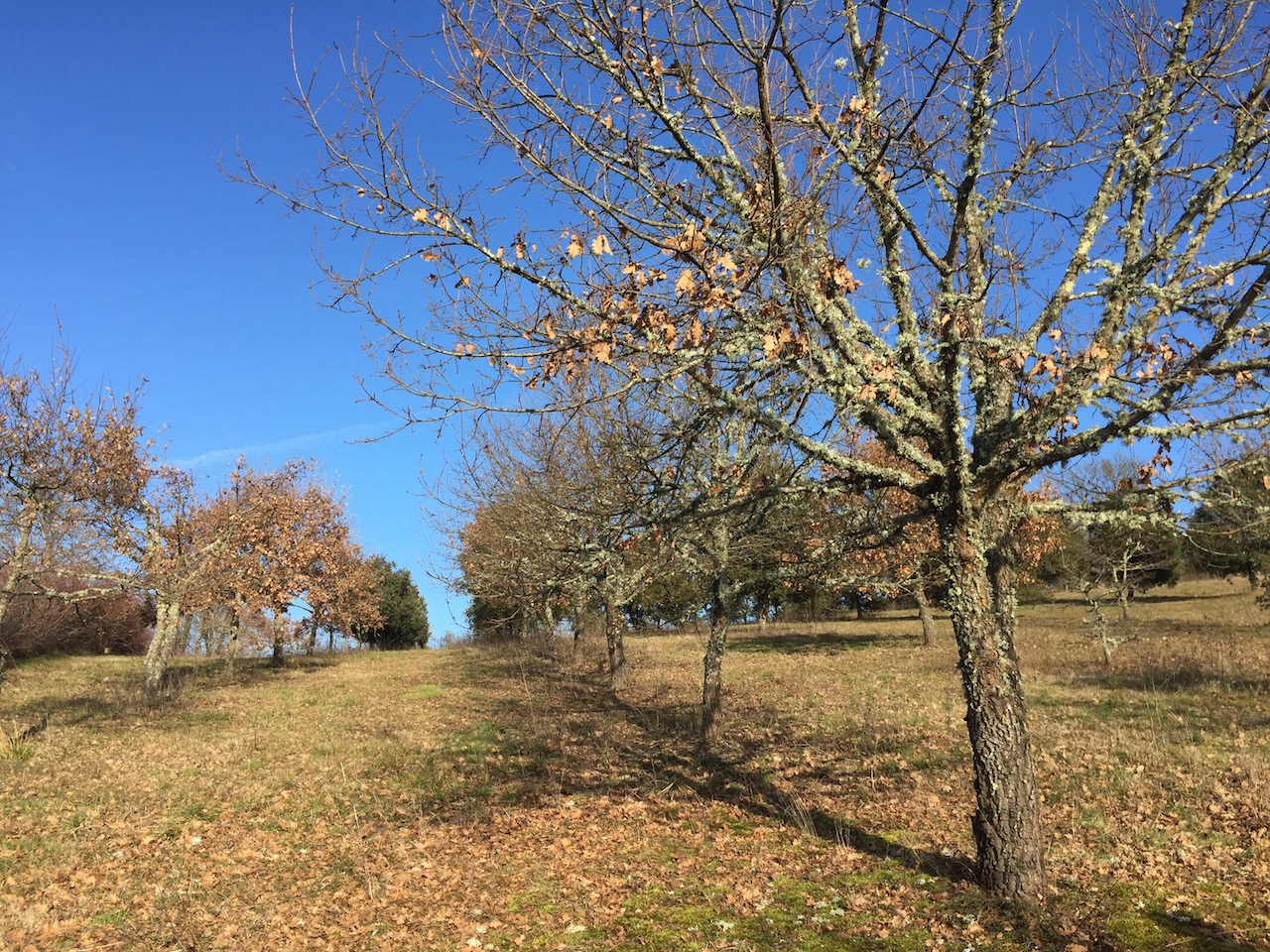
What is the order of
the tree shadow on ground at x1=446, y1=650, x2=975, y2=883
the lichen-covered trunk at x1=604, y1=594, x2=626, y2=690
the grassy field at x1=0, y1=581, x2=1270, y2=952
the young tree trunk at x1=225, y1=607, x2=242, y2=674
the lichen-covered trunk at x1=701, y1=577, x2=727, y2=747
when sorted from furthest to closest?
1. the young tree trunk at x1=225, y1=607, x2=242, y2=674
2. the lichen-covered trunk at x1=604, y1=594, x2=626, y2=690
3. the lichen-covered trunk at x1=701, y1=577, x2=727, y2=747
4. the tree shadow on ground at x1=446, y1=650, x2=975, y2=883
5. the grassy field at x1=0, y1=581, x2=1270, y2=952

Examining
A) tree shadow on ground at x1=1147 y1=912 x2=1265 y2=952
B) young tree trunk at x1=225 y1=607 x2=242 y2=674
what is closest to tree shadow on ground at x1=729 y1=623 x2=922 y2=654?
young tree trunk at x1=225 y1=607 x2=242 y2=674

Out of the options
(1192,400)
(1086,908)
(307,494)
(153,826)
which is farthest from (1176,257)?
(307,494)

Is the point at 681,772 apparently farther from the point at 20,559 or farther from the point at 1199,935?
the point at 20,559

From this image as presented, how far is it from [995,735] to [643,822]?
4606 millimetres

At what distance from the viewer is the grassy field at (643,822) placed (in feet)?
18.9

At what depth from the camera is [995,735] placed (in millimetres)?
5535

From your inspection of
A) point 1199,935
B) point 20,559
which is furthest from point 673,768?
point 20,559

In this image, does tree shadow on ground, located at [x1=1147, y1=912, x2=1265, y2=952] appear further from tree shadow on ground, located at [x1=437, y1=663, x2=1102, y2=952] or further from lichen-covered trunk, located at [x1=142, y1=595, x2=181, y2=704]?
lichen-covered trunk, located at [x1=142, y1=595, x2=181, y2=704]

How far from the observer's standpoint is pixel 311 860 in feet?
27.0

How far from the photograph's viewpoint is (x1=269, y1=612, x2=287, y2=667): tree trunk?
29.3 m

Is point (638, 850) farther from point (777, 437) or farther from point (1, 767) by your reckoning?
point (1, 767)

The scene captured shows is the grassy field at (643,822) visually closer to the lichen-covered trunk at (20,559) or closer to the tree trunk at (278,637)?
the lichen-covered trunk at (20,559)

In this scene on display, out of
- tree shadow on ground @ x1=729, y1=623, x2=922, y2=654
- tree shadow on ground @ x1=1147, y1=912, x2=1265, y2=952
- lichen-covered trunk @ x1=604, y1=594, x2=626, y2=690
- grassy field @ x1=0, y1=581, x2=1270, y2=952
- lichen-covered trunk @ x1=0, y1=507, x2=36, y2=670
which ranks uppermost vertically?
lichen-covered trunk @ x1=0, y1=507, x2=36, y2=670

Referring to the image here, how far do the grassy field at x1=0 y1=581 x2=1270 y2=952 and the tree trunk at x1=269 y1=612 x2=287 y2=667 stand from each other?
11.4m
